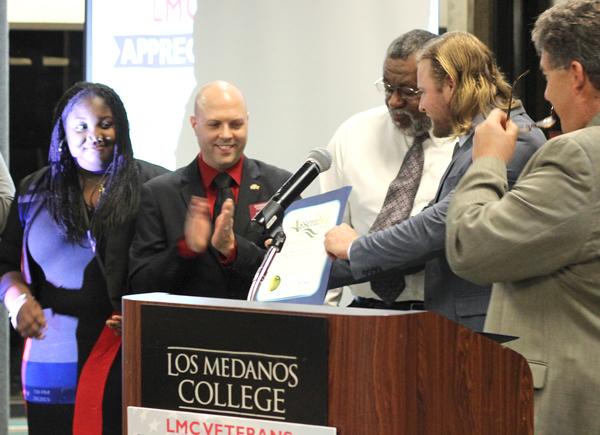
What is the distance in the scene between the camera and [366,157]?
3.66 metres

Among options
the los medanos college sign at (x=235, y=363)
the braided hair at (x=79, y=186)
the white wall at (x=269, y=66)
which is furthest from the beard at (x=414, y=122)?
the los medanos college sign at (x=235, y=363)

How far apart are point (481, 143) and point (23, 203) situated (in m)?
1.84

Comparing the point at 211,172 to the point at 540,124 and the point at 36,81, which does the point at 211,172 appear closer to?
the point at 540,124

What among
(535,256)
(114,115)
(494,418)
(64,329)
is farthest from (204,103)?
(494,418)

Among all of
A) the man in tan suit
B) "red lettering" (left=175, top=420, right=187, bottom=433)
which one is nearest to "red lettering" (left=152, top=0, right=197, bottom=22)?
the man in tan suit

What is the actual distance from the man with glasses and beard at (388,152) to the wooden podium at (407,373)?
131 centimetres

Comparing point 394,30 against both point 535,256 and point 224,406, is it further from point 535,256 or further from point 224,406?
point 224,406

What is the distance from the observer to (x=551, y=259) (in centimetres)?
218

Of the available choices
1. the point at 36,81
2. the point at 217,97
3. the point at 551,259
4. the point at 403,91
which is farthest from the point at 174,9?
the point at 551,259

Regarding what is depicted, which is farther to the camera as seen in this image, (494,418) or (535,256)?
(535,256)

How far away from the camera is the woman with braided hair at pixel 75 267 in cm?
341

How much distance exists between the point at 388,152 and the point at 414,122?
0.89ft

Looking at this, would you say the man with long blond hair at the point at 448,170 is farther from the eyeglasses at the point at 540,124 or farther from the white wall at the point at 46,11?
the white wall at the point at 46,11

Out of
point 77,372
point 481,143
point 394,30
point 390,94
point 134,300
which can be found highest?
point 394,30
